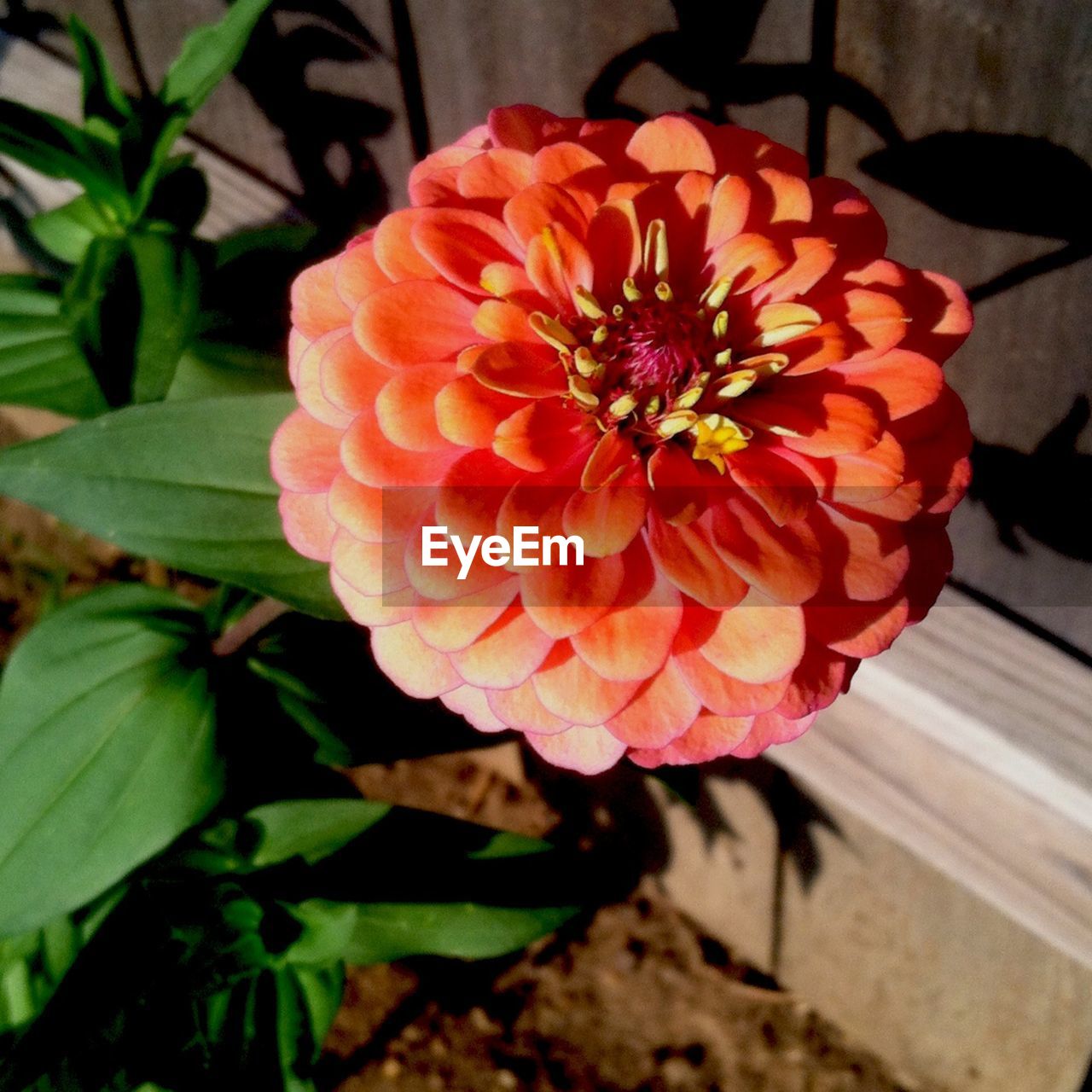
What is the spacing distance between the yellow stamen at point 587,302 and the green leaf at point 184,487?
0.76ft

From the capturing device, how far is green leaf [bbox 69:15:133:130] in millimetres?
684

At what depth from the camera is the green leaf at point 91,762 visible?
24.1 inches

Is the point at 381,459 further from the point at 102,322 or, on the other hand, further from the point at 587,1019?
the point at 587,1019

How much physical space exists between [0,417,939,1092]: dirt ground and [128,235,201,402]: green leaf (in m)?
0.54

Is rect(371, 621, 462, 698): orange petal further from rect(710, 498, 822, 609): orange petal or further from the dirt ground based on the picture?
the dirt ground

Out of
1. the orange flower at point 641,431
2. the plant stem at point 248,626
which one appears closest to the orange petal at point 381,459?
the orange flower at point 641,431

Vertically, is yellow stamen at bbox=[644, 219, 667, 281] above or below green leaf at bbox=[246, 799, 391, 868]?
above

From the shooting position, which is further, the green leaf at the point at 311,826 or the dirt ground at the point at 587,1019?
the dirt ground at the point at 587,1019

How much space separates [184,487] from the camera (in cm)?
57

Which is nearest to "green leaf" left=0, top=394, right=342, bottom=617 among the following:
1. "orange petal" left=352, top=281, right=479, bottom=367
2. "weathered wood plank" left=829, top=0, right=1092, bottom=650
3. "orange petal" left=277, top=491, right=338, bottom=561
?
"orange petal" left=277, top=491, right=338, bottom=561

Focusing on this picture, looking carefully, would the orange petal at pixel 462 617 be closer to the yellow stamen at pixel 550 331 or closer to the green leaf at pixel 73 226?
the yellow stamen at pixel 550 331

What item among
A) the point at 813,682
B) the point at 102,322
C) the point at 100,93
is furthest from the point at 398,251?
the point at 100,93

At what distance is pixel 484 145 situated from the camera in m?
0.43

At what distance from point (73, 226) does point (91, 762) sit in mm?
367
